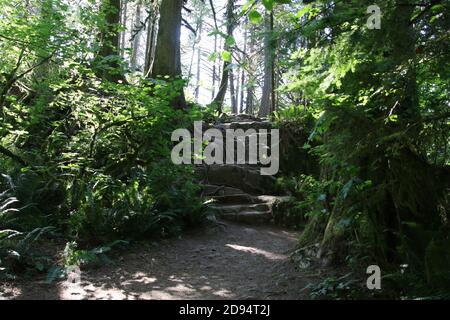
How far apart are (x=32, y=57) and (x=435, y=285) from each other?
7.65m

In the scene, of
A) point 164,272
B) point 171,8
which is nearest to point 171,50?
point 171,8

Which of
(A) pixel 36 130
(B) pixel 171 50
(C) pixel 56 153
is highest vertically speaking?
(B) pixel 171 50

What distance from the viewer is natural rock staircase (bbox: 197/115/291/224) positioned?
1020 centimetres

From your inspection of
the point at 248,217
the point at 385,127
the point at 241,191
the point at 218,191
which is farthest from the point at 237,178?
the point at 385,127

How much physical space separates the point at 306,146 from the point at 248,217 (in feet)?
15.1

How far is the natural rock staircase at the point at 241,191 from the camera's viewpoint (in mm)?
10195

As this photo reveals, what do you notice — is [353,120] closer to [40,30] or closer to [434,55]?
[434,55]

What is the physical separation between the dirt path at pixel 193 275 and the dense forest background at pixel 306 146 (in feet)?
1.37

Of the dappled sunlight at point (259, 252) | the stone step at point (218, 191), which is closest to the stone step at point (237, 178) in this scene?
the stone step at point (218, 191)

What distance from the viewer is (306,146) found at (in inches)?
232

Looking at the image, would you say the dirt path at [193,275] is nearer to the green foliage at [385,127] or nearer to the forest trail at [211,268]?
the forest trail at [211,268]

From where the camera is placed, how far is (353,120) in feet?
14.6

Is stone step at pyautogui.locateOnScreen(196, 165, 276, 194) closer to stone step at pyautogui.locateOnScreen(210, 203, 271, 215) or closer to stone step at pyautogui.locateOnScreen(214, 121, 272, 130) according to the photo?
stone step at pyautogui.locateOnScreen(210, 203, 271, 215)

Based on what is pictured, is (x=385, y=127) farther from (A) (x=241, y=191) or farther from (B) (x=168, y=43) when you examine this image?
(B) (x=168, y=43)
